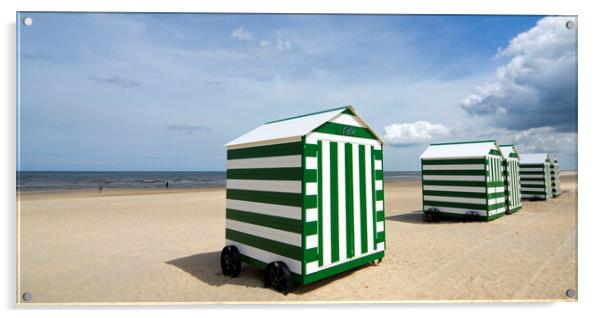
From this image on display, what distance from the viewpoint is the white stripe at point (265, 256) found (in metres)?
4.31

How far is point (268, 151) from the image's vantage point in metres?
4.70

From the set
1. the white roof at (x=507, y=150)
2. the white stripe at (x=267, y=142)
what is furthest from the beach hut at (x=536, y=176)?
the white stripe at (x=267, y=142)

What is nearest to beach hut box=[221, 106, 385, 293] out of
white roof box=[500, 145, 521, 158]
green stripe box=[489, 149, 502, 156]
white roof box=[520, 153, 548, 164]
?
green stripe box=[489, 149, 502, 156]

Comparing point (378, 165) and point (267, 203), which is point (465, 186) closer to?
point (378, 165)

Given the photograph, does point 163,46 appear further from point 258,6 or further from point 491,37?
point 491,37

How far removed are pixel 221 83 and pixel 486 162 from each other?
350 inches

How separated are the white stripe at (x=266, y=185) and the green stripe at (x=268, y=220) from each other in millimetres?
422

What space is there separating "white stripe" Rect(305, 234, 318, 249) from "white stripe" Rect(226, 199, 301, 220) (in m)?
0.32

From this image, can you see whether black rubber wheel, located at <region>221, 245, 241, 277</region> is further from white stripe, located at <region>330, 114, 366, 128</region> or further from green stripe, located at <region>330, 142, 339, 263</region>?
white stripe, located at <region>330, 114, 366, 128</region>

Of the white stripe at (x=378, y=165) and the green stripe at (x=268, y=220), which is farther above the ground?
the white stripe at (x=378, y=165)

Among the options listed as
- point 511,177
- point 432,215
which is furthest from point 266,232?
point 511,177

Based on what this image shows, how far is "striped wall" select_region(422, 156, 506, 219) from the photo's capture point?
10055mm

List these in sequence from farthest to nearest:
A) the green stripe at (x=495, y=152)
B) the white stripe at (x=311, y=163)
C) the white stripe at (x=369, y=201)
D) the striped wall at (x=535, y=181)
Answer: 1. the striped wall at (x=535, y=181)
2. the green stripe at (x=495, y=152)
3. the white stripe at (x=369, y=201)
4. the white stripe at (x=311, y=163)

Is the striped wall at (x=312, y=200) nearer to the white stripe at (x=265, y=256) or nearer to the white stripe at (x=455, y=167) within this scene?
the white stripe at (x=265, y=256)
